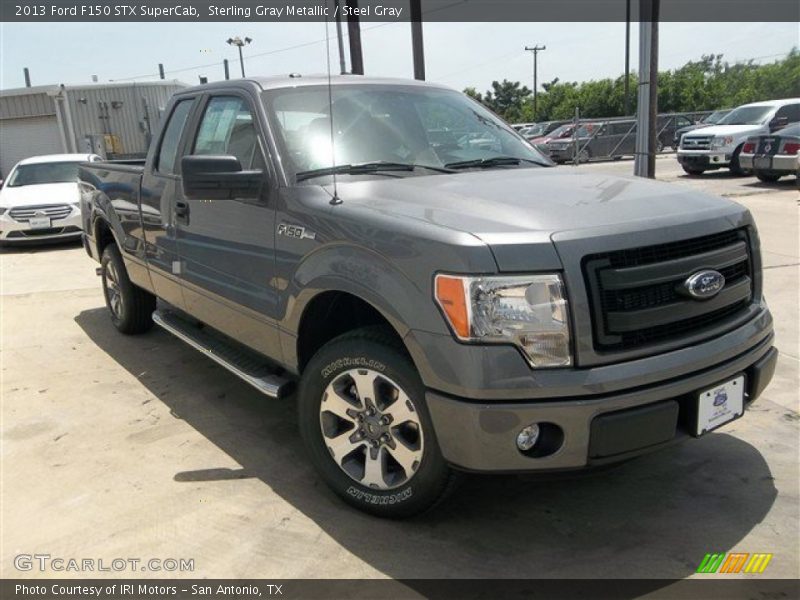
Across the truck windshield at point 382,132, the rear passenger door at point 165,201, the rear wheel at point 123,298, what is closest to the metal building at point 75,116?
the rear wheel at point 123,298

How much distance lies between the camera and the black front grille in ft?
7.86

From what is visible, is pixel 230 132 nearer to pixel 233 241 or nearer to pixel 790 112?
pixel 233 241

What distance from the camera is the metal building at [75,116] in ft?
89.9

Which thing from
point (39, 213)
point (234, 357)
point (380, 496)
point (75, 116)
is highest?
point (75, 116)

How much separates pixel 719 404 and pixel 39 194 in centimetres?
1139

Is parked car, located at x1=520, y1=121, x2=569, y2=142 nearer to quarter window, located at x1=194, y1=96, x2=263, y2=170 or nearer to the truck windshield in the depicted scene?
the truck windshield

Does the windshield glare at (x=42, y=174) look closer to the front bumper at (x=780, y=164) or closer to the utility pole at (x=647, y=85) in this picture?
the utility pole at (x=647, y=85)

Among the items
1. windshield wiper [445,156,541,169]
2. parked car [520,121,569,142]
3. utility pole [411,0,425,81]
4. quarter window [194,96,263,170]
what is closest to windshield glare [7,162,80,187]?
utility pole [411,0,425,81]

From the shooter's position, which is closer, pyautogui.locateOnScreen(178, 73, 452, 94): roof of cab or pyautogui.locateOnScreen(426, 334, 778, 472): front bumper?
pyautogui.locateOnScreen(426, 334, 778, 472): front bumper

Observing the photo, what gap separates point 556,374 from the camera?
2354 mm

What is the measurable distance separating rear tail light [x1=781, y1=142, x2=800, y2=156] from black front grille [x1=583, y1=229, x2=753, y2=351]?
492 inches

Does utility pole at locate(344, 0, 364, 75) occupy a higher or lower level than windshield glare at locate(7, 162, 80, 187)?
higher

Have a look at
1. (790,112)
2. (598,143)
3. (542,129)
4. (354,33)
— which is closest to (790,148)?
(790,112)

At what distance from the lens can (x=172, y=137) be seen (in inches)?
179
